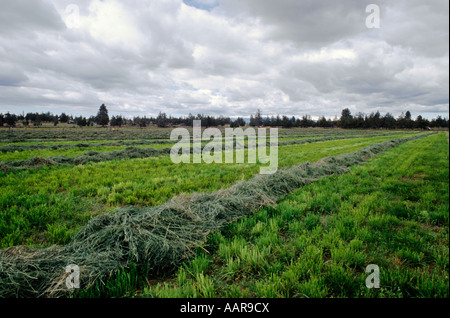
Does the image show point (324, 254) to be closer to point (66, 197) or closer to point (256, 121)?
point (66, 197)

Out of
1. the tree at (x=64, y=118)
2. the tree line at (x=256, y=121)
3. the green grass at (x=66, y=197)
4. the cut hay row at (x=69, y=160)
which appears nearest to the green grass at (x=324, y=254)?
the green grass at (x=66, y=197)

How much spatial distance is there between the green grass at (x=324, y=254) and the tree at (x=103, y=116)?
393 feet

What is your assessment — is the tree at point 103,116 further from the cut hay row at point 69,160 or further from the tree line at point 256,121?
the cut hay row at point 69,160

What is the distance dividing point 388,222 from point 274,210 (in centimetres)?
230

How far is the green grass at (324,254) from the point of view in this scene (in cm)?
245

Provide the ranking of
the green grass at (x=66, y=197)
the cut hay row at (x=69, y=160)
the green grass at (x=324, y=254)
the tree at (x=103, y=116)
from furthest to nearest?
1. the tree at (x=103, y=116)
2. the cut hay row at (x=69, y=160)
3. the green grass at (x=66, y=197)
4. the green grass at (x=324, y=254)

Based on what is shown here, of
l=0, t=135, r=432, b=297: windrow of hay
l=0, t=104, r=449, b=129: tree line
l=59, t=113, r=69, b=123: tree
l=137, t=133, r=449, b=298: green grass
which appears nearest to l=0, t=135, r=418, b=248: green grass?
l=0, t=135, r=432, b=297: windrow of hay

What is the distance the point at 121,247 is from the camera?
10.6 ft

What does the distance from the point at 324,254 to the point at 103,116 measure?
126 metres

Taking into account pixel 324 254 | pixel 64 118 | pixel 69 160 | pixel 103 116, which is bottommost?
pixel 324 254

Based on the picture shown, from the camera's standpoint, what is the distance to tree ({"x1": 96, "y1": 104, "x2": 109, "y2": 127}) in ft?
342

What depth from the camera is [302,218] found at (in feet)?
14.8

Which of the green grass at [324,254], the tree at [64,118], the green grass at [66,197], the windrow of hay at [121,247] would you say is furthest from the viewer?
the tree at [64,118]

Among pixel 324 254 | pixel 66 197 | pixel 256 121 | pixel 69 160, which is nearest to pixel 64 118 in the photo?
pixel 256 121
